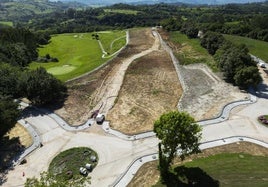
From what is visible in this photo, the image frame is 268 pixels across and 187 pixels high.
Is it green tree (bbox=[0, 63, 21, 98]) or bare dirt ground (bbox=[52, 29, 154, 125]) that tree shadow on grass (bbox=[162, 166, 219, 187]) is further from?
green tree (bbox=[0, 63, 21, 98])

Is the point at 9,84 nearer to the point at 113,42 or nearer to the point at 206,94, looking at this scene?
the point at 206,94

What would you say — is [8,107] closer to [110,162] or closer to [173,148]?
[110,162]

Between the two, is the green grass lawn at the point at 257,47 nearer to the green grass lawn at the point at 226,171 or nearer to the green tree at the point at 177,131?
the green grass lawn at the point at 226,171

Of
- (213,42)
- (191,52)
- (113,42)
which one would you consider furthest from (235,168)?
(113,42)

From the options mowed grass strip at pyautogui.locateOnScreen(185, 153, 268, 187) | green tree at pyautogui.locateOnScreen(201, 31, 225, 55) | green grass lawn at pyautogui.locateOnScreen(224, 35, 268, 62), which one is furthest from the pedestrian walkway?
green grass lawn at pyautogui.locateOnScreen(224, 35, 268, 62)

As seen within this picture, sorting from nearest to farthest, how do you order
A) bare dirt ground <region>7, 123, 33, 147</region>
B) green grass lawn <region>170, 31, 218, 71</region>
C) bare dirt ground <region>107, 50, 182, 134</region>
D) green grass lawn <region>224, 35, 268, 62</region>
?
bare dirt ground <region>7, 123, 33, 147</region> → bare dirt ground <region>107, 50, 182, 134</region> → green grass lawn <region>170, 31, 218, 71</region> → green grass lawn <region>224, 35, 268, 62</region>
